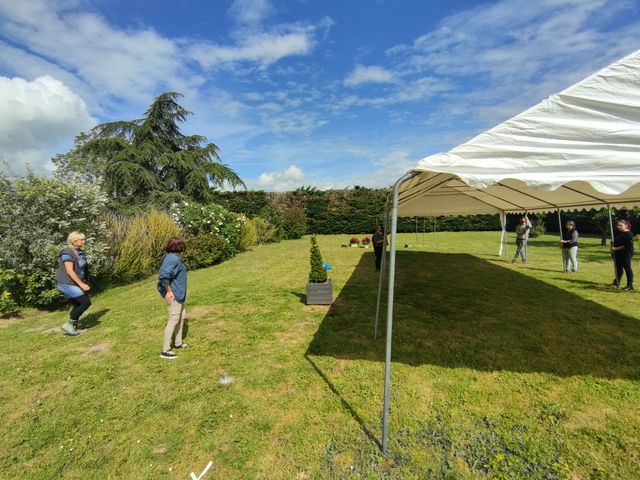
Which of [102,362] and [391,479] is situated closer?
[391,479]

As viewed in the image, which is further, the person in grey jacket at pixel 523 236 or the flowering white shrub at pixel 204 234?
the flowering white shrub at pixel 204 234

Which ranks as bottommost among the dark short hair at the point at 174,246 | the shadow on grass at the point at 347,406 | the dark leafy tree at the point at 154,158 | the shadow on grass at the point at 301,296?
the shadow on grass at the point at 347,406

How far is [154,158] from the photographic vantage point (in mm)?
16234

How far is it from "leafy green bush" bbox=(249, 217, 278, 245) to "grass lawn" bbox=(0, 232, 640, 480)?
12.9 m

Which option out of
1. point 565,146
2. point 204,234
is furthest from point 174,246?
point 204,234

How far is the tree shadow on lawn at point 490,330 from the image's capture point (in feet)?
13.9

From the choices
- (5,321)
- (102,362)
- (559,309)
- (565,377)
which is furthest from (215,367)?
(559,309)

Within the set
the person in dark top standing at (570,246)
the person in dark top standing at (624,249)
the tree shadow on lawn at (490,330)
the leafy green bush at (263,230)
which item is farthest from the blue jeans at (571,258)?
the leafy green bush at (263,230)

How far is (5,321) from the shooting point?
646 centimetres

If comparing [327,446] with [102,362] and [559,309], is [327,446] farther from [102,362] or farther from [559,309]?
[559,309]

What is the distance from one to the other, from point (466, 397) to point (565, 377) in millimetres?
1376

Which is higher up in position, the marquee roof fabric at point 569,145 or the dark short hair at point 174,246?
the marquee roof fabric at point 569,145

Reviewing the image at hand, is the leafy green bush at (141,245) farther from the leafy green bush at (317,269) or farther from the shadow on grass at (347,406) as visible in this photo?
the shadow on grass at (347,406)

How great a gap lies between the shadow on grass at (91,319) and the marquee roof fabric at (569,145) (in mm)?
6519
